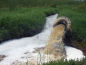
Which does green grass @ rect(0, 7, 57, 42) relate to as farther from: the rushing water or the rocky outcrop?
the rocky outcrop

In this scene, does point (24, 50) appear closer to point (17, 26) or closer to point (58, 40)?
point (58, 40)

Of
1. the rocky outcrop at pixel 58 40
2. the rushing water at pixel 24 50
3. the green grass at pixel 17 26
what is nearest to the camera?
the rushing water at pixel 24 50

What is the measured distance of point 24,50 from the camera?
38.3ft

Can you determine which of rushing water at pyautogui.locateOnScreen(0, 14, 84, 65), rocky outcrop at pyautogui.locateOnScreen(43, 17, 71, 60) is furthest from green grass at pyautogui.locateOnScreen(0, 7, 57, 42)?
rocky outcrop at pyautogui.locateOnScreen(43, 17, 71, 60)

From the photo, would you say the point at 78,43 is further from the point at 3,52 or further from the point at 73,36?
the point at 3,52

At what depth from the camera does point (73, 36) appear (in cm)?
1322

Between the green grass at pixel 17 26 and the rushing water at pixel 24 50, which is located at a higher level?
the green grass at pixel 17 26

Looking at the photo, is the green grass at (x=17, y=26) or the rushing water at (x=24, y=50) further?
the green grass at (x=17, y=26)

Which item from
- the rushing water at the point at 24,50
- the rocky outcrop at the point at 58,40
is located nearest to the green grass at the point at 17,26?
the rushing water at the point at 24,50

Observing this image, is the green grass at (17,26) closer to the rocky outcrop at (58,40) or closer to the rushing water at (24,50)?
the rushing water at (24,50)

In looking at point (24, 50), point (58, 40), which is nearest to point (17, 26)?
point (24, 50)

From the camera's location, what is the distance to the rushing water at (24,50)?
33.7 feet

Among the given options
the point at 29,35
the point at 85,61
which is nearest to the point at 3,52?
the point at 29,35

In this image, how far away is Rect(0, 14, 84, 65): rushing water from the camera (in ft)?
33.7
